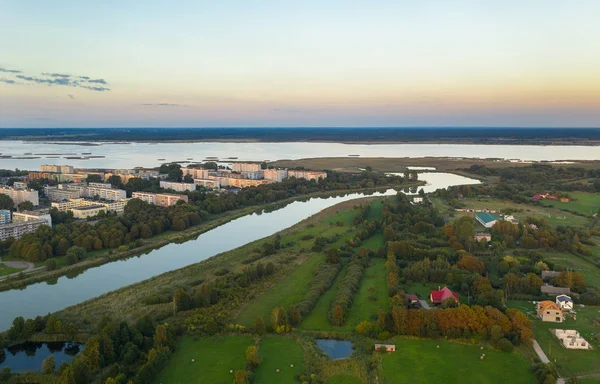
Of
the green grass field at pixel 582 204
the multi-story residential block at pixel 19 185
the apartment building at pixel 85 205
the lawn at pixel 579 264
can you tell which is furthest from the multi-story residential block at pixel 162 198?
the green grass field at pixel 582 204

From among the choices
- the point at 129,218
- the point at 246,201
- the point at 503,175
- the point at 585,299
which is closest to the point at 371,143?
the point at 503,175

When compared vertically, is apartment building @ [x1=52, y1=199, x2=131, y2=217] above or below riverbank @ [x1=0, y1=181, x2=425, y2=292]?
above

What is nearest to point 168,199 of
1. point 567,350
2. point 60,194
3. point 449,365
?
point 60,194

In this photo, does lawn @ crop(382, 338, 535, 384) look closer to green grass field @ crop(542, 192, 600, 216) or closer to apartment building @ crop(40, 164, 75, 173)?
green grass field @ crop(542, 192, 600, 216)

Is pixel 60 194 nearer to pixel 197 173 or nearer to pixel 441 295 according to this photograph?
pixel 197 173

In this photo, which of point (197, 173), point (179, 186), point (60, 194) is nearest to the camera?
point (60, 194)

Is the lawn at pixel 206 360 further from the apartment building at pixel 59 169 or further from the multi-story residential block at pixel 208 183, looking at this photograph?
the apartment building at pixel 59 169

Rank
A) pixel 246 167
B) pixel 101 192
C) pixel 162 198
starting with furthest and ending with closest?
pixel 246 167
pixel 101 192
pixel 162 198

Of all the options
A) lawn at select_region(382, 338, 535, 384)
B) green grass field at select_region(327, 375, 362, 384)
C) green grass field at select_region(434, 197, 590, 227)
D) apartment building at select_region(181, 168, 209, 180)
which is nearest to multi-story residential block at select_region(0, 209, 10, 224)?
apartment building at select_region(181, 168, 209, 180)
